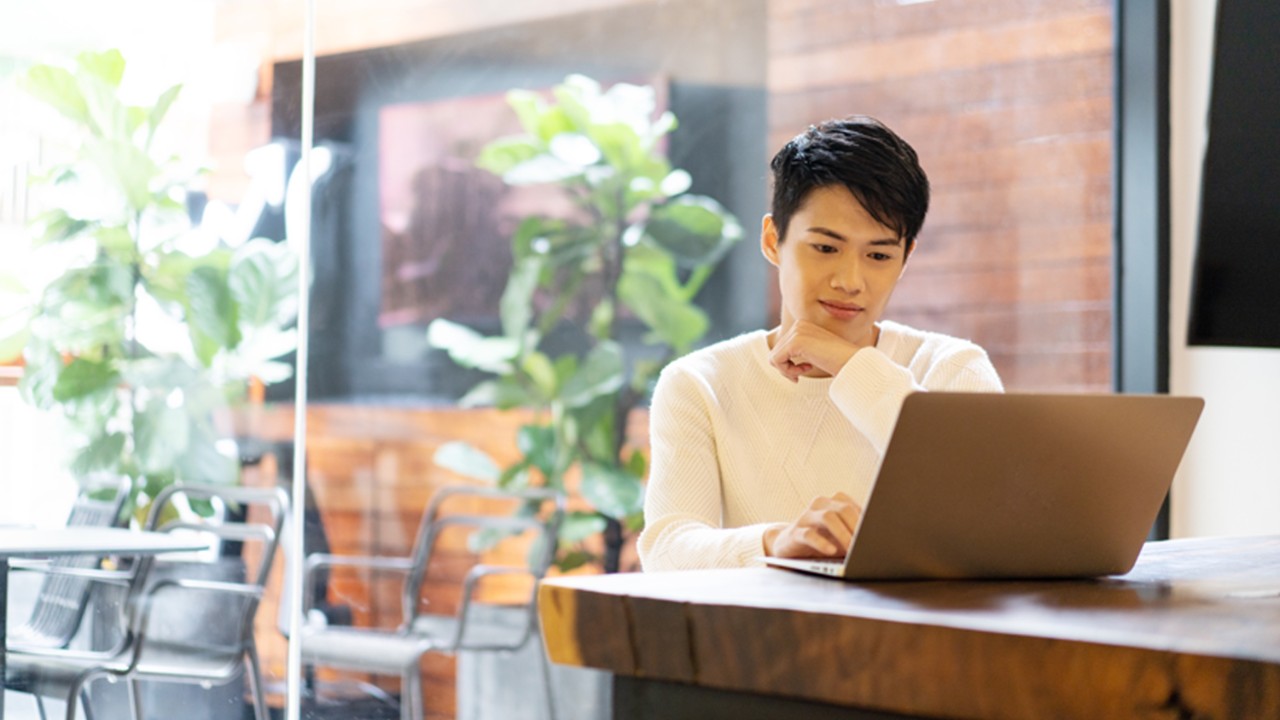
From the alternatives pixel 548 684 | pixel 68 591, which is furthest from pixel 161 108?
pixel 548 684

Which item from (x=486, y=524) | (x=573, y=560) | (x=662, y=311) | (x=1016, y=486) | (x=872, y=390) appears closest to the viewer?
(x=1016, y=486)

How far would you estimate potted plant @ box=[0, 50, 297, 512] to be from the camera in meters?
2.55

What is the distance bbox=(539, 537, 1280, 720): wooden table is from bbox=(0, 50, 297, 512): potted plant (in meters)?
1.92

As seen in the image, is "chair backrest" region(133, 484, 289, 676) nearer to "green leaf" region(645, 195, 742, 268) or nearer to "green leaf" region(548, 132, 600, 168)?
"green leaf" region(548, 132, 600, 168)

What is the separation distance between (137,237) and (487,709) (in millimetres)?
1324

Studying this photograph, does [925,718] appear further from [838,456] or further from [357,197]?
[357,197]

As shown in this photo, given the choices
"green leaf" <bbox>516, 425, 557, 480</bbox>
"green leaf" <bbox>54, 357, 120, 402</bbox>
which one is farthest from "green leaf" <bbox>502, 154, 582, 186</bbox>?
"green leaf" <bbox>54, 357, 120, 402</bbox>

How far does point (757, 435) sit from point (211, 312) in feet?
4.71

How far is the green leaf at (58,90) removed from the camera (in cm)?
255

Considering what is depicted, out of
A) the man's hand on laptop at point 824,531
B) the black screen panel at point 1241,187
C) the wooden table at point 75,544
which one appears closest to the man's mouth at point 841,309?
the black screen panel at point 1241,187

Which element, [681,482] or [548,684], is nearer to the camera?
[681,482]

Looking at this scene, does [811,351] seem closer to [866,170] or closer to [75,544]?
[866,170]

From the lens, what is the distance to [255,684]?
281 cm

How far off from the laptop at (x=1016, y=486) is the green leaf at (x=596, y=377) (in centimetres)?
231
